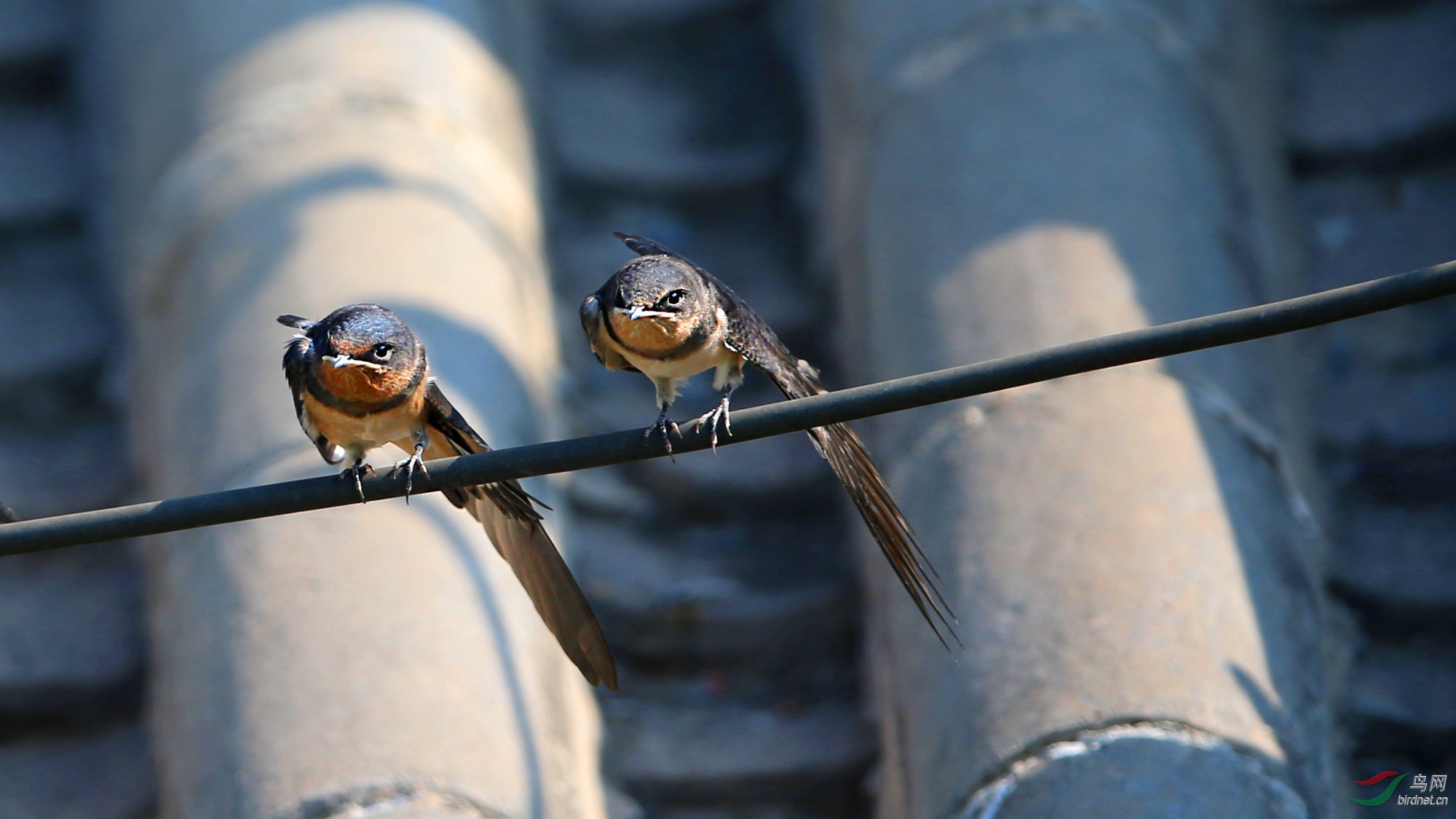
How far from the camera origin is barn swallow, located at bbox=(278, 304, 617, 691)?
295 centimetres

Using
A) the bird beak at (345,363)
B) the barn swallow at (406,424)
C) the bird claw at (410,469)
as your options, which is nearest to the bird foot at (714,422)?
the barn swallow at (406,424)

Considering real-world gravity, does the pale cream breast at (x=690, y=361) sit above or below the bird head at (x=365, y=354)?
below

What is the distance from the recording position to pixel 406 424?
3104 mm

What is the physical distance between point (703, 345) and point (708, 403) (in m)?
1.48

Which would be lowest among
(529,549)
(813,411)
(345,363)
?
(529,549)

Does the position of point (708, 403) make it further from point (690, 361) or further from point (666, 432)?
point (666, 432)

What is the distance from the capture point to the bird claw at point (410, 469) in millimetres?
2570

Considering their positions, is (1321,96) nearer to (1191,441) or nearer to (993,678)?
(1191,441)

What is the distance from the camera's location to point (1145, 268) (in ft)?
13.3

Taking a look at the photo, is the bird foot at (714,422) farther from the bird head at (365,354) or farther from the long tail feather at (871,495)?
the bird head at (365,354)

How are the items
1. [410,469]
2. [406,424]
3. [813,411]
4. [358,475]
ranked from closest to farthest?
[813,411] < [410,469] < [358,475] < [406,424]

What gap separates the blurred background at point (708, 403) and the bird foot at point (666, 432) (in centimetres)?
96

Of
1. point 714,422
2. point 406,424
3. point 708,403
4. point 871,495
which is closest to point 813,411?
point 714,422

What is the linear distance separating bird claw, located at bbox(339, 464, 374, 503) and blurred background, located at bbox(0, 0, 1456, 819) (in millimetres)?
1073
